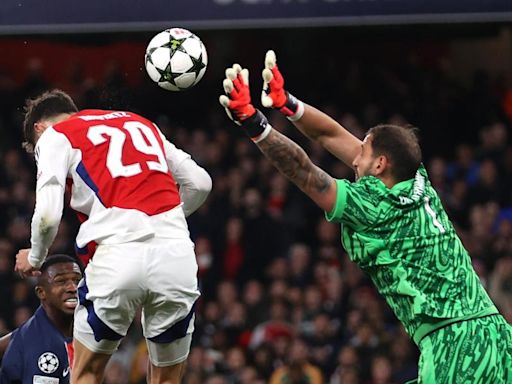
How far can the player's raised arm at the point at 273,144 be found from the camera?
21.8 ft

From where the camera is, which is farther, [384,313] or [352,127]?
[352,127]

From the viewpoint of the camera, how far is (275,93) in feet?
23.7

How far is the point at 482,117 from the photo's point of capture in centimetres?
1545

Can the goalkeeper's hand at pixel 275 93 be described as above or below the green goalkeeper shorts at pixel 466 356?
above

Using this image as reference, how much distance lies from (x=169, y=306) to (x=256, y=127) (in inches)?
41.8

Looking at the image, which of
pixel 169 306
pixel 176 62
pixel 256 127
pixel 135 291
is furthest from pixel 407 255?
pixel 176 62

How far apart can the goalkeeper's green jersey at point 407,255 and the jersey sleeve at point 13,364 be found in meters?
2.02

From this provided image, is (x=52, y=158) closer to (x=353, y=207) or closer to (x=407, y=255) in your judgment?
(x=353, y=207)

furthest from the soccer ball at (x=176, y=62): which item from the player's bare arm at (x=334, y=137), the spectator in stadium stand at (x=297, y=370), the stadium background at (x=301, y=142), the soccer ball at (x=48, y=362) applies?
the spectator in stadium stand at (x=297, y=370)

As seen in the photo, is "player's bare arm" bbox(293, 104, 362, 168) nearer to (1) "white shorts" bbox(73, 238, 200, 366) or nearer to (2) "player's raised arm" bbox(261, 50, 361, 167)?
(2) "player's raised arm" bbox(261, 50, 361, 167)

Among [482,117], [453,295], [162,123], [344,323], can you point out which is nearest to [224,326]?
[344,323]

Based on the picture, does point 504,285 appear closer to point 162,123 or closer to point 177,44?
point 162,123

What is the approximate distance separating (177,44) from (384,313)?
6.30 m

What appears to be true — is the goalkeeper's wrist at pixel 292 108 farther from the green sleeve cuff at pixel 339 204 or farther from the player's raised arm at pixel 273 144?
the green sleeve cuff at pixel 339 204
